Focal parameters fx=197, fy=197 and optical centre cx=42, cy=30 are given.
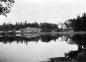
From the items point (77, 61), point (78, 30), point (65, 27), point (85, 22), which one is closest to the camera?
point (77, 61)

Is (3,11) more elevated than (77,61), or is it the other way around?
(3,11)

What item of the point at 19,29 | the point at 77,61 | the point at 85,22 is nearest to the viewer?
the point at 77,61

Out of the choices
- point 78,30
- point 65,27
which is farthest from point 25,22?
point 78,30

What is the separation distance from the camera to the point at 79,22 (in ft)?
409

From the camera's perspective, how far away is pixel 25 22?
19850 centimetres

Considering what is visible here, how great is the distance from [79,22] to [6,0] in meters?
110

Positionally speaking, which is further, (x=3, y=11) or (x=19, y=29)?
(x=19, y=29)

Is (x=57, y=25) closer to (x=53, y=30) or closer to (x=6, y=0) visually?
(x=53, y=30)

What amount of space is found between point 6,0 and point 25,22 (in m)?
182

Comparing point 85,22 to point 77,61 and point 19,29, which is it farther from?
point 77,61

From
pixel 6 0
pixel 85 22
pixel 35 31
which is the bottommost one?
pixel 35 31

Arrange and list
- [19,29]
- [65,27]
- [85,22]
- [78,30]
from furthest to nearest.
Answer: [19,29]
[65,27]
[78,30]
[85,22]

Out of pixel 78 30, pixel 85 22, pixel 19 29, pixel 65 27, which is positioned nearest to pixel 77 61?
pixel 85 22

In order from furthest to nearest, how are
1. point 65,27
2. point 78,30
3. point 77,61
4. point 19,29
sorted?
point 19,29 < point 65,27 < point 78,30 < point 77,61
